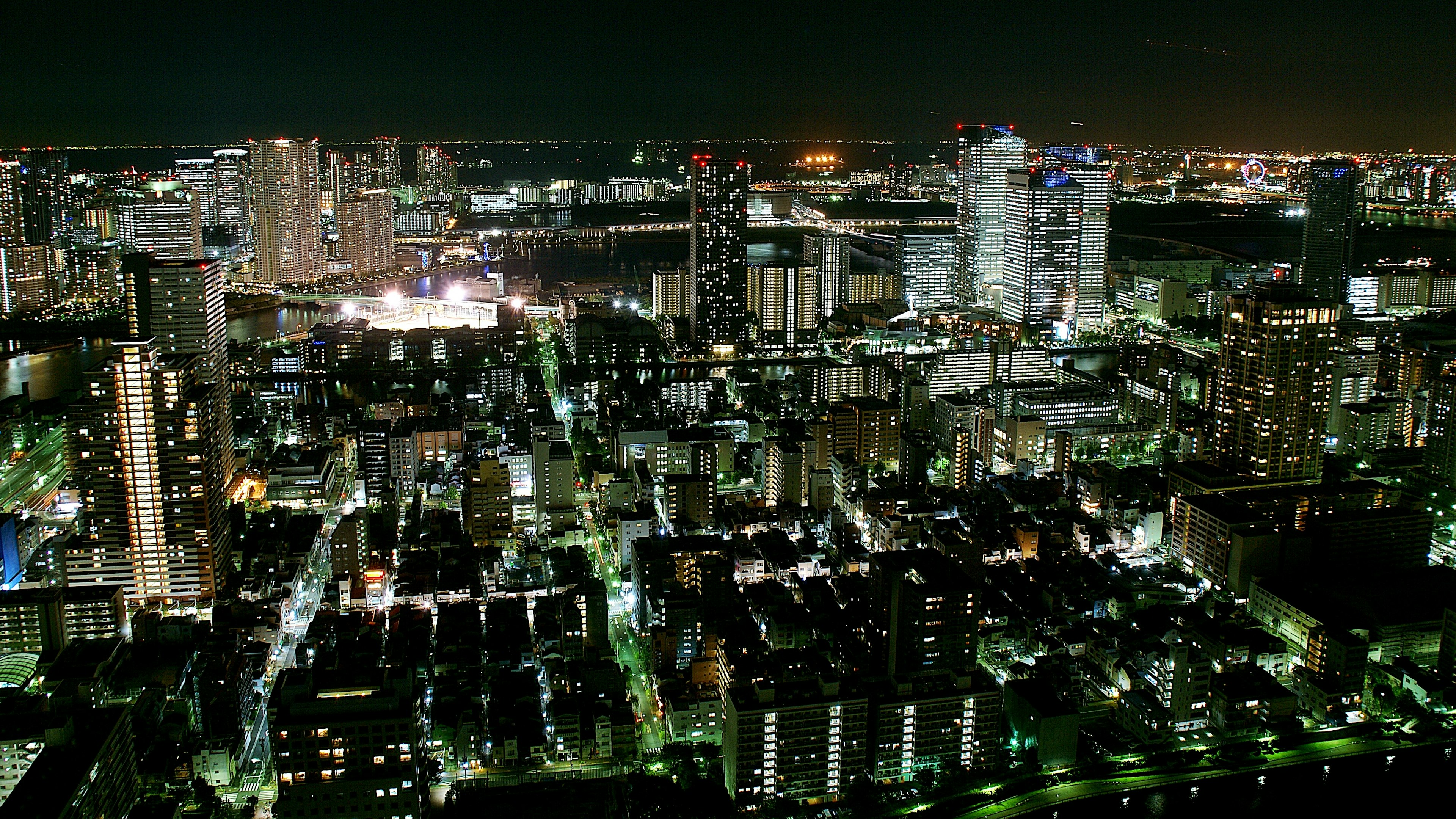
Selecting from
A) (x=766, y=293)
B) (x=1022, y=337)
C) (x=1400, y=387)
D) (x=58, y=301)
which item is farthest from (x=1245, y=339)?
(x=58, y=301)

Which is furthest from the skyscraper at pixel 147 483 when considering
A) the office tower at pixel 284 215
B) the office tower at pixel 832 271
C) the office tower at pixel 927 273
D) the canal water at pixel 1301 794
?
the office tower at pixel 284 215

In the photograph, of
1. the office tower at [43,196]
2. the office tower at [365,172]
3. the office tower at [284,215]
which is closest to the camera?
the office tower at [43,196]

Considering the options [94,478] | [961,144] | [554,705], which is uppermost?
[961,144]

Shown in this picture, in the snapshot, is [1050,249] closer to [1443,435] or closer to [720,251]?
[720,251]

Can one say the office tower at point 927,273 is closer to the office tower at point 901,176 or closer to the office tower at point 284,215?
the office tower at point 284,215

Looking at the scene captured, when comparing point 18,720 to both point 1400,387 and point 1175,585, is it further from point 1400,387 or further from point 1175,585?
point 1400,387

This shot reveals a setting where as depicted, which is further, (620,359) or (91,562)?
(620,359)

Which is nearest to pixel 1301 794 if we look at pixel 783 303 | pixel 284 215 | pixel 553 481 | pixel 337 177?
pixel 553 481
